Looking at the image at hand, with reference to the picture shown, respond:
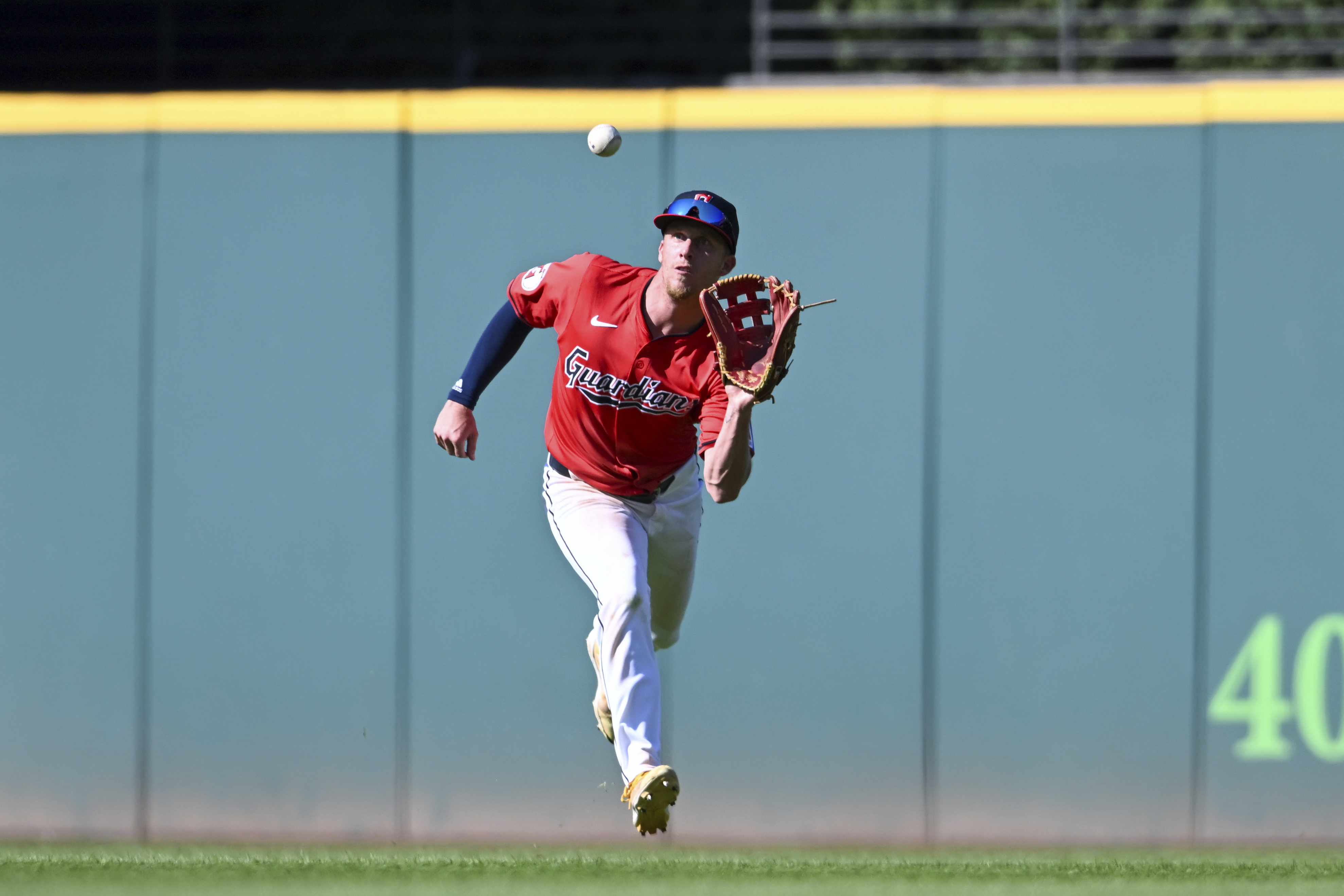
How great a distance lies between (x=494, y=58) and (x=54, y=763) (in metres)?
3.53

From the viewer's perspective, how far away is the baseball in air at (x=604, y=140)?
163 inches

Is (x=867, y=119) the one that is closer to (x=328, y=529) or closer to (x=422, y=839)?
(x=328, y=529)

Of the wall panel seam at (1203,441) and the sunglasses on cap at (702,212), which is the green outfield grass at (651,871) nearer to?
the wall panel seam at (1203,441)

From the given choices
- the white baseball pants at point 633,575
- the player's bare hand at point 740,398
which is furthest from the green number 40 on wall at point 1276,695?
the player's bare hand at point 740,398

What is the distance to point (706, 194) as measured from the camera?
3.75m

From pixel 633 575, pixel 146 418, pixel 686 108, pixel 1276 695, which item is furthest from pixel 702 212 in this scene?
pixel 1276 695

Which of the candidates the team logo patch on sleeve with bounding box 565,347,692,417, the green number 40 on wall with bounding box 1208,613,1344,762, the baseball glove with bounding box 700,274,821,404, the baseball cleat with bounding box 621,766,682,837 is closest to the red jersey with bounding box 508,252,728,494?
the team logo patch on sleeve with bounding box 565,347,692,417

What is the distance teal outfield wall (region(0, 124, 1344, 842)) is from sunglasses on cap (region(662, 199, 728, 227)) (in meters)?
1.58

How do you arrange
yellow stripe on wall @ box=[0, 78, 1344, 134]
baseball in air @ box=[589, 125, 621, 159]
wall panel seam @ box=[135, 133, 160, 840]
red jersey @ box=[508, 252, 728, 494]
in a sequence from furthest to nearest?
wall panel seam @ box=[135, 133, 160, 840] < yellow stripe on wall @ box=[0, 78, 1344, 134] < baseball in air @ box=[589, 125, 621, 159] < red jersey @ box=[508, 252, 728, 494]

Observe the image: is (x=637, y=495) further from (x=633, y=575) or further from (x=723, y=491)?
(x=723, y=491)

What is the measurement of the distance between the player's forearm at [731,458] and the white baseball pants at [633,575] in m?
0.43

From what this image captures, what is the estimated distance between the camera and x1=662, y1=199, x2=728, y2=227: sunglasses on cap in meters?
3.70

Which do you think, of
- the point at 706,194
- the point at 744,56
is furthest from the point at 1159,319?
the point at 744,56

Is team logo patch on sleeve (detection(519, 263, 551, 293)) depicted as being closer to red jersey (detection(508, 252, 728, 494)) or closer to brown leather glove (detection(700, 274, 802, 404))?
red jersey (detection(508, 252, 728, 494))
